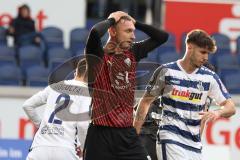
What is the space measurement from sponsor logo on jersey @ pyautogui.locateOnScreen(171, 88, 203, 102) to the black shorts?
2.14 ft

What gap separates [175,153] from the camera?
849 cm

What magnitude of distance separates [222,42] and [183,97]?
9.74m

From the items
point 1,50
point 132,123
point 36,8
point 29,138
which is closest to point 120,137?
point 132,123

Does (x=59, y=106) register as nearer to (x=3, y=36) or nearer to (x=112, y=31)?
(x=112, y=31)

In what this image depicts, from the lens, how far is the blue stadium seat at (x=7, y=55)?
1620 centimetres

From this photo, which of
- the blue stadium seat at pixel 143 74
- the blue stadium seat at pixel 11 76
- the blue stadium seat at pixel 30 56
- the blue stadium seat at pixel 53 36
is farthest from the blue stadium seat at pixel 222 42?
the blue stadium seat at pixel 143 74

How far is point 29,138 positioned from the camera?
13.8 meters

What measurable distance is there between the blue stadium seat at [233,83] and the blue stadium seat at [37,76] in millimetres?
2861

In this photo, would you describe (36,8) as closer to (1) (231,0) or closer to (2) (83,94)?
(1) (231,0)

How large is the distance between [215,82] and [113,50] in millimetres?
1087

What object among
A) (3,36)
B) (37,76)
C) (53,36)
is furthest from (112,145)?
(53,36)

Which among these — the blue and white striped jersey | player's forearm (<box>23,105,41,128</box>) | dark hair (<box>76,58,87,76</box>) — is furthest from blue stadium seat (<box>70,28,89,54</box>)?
the blue and white striped jersey

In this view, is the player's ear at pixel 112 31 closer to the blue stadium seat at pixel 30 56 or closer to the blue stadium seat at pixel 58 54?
the blue stadium seat at pixel 58 54

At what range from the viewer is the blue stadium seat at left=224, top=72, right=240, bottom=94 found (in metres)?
15.8
